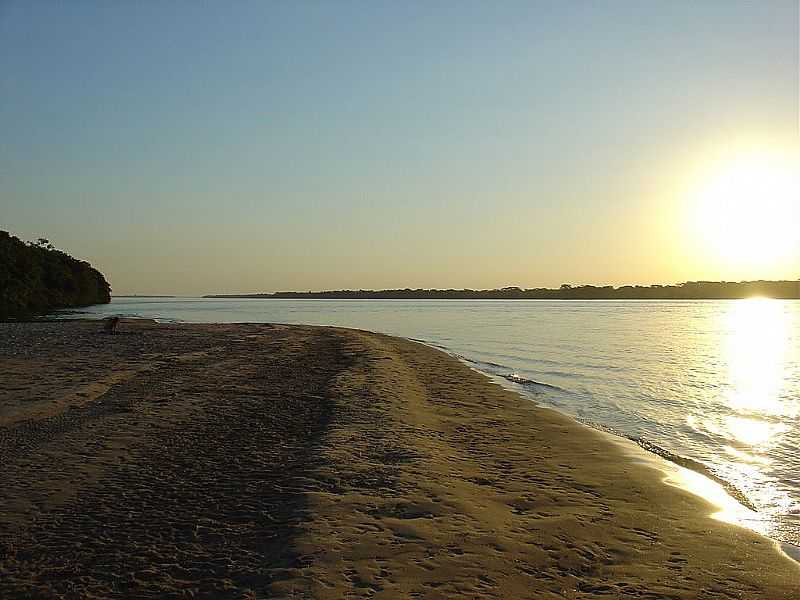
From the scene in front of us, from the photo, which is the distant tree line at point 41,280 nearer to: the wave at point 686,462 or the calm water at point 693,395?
the calm water at point 693,395

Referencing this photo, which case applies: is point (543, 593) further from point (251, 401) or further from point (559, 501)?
point (251, 401)

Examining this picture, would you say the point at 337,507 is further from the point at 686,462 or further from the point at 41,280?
Result: the point at 41,280

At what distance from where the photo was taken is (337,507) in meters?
6.96

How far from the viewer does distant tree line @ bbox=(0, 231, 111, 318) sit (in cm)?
6431

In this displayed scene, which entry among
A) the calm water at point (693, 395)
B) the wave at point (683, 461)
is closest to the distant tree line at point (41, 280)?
the calm water at point (693, 395)

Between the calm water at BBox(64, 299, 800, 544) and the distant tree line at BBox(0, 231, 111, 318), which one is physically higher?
the distant tree line at BBox(0, 231, 111, 318)

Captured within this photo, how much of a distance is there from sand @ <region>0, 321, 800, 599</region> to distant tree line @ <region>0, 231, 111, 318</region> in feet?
174

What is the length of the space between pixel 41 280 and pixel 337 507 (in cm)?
9045

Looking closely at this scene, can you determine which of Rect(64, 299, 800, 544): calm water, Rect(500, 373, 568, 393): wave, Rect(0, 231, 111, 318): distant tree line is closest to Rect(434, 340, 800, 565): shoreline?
Rect(64, 299, 800, 544): calm water

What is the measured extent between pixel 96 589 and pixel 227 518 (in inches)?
68.9

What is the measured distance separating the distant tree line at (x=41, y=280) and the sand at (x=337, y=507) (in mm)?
53133

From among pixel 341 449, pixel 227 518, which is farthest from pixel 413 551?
pixel 341 449

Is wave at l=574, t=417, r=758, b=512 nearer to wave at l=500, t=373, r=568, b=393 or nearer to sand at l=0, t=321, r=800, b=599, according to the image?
sand at l=0, t=321, r=800, b=599

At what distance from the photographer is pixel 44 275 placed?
8850 centimetres
